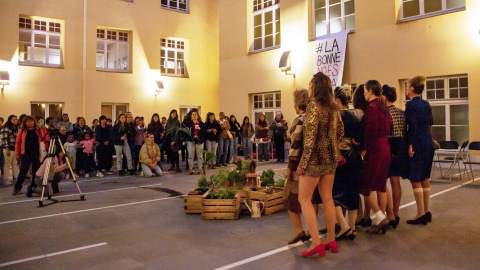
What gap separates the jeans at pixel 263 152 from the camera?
1495 centimetres

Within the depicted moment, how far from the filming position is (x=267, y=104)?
17.5 meters

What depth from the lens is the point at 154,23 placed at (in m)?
19.0

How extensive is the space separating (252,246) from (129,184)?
6078mm

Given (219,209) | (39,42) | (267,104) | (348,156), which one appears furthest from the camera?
(267,104)

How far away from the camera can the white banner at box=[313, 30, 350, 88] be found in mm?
13938

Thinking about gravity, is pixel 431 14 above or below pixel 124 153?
above

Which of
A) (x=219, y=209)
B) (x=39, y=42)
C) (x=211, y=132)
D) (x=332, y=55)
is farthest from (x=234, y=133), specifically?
(x=39, y=42)

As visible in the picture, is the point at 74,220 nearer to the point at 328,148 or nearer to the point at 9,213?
the point at 9,213

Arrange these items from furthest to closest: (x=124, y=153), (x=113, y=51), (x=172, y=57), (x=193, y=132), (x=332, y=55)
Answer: (x=172, y=57) → (x=113, y=51) → (x=332, y=55) → (x=193, y=132) → (x=124, y=153)

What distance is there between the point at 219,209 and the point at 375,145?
8.44 ft

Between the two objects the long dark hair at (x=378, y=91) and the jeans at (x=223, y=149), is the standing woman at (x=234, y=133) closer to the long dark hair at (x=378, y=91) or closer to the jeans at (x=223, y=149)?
the jeans at (x=223, y=149)

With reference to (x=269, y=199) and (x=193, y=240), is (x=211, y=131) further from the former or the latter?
(x=193, y=240)

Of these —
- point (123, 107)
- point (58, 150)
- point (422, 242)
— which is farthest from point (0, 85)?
point (422, 242)

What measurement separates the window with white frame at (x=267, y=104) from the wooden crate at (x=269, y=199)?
34.6 ft
